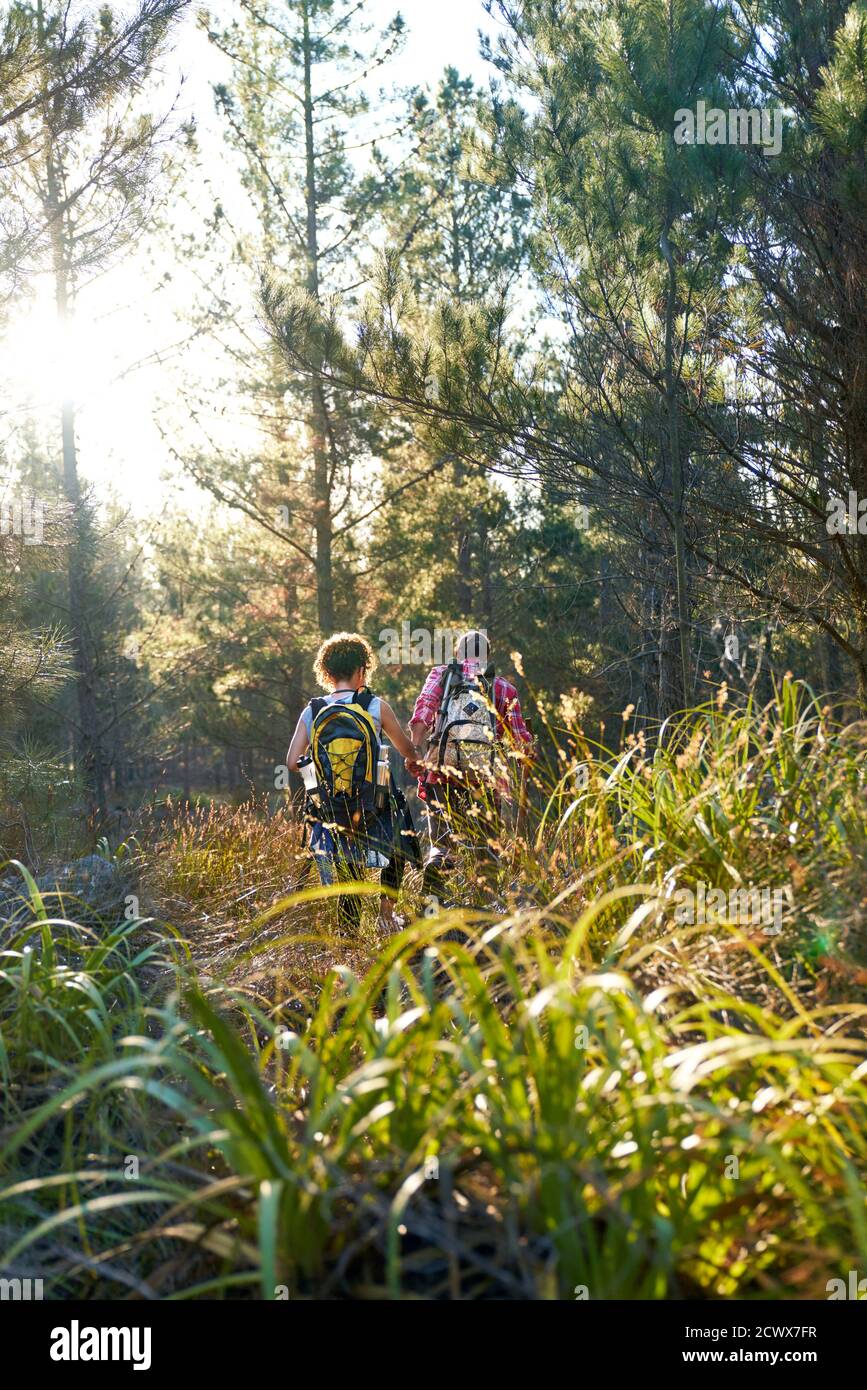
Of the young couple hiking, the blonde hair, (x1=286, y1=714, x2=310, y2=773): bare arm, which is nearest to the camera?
the young couple hiking

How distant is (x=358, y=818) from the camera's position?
512 cm

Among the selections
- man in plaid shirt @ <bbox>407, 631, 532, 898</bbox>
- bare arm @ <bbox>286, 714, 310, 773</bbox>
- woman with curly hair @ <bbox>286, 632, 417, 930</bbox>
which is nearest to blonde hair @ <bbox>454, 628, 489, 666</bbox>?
man in plaid shirt @ <bbox>407, 631, 532, 898</bbox>

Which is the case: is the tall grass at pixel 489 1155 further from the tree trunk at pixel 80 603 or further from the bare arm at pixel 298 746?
the tree trunk at pixel 80 603

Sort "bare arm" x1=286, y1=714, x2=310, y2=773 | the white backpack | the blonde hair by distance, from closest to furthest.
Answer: "bare arm" x1=286, y1=714, x2=310, y2=773, the white backpack, the blonde hair

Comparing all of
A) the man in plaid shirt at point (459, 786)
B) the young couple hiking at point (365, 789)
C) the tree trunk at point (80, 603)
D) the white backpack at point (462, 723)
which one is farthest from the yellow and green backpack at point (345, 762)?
the tree trunk at point (80, 603)

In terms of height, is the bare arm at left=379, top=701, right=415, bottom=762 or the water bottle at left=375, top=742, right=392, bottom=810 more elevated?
the bare arm at left=379, top=701, right=415, bottom=762

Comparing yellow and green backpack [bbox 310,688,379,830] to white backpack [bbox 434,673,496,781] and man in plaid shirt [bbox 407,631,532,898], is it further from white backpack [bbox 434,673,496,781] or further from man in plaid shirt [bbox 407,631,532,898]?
white backpack [bbox 434,673,496,781]

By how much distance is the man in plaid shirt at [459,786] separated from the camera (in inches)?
182

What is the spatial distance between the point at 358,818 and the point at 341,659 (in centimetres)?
81

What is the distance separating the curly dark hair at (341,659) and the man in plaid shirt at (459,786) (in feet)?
1.80

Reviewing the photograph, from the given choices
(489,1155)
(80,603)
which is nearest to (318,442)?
(80,603)

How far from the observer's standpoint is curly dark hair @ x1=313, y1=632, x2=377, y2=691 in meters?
5.41

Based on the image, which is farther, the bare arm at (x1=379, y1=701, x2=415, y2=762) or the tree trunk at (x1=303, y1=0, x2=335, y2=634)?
the tree trunk at (x1=303, y1=0, x2=335, y2=634)

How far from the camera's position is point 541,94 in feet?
23.2
